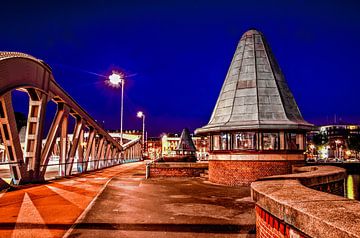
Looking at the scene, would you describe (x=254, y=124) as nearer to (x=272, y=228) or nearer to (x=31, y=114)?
(x=31, y=114)

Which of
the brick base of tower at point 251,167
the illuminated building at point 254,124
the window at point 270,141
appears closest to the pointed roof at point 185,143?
the illuminated building at point 254,124

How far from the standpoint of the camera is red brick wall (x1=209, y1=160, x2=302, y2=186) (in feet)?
49.4

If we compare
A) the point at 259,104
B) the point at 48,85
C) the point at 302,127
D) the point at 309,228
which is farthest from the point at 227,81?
the point at 309,228

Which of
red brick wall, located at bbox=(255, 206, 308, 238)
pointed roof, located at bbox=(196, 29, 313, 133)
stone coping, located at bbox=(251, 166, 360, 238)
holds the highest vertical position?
pointed roof, located at bbox=(196, 29, 313, 133)

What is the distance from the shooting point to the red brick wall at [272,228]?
3.43 metres

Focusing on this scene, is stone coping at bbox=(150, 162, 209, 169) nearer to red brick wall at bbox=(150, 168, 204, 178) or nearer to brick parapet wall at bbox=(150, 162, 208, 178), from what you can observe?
brick parapet wall at bbox=(150, 162, 208, 178)

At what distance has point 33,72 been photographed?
47.4 feet

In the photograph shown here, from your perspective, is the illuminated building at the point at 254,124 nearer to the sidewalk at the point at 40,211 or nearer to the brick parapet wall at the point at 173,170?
the brick parapet wall at the point at 173,170

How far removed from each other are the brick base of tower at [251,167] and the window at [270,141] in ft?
1.40

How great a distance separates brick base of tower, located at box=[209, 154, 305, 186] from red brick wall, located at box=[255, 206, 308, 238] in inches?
412

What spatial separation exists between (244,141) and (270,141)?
1.26 m

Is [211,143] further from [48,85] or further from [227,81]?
[48,85]

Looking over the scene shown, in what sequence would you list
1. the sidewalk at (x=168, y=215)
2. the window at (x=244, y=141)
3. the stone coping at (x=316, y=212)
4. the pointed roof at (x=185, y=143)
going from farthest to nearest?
1. the pointed roof at (x=185, y=143)
2. the window at (x=244, y=141)
3. the sidewalk at (x=168, y=215)
4. the stone coping at (x=316, y=212)

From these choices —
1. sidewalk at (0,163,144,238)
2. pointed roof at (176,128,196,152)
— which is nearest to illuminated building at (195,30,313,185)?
sidewalk at (0,163,144,238)
